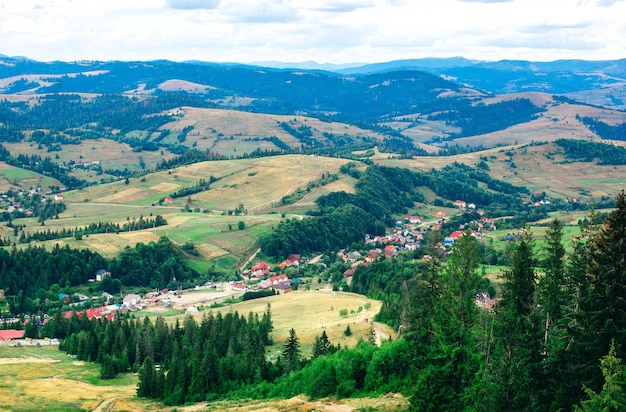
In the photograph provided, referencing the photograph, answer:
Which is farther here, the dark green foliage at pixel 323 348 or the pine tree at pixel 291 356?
the dark green foliage at pixel 323 348


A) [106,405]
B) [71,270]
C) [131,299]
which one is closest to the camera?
[106,405]

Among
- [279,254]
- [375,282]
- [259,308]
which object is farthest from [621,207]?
[279,254]

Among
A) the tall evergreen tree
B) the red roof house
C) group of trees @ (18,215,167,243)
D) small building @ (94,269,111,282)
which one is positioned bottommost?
the red roof house

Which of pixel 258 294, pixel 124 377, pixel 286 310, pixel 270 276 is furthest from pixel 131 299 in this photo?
pixel 124 377

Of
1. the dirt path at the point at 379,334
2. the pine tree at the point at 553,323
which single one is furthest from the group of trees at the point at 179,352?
the pine tree at the point at 553,323

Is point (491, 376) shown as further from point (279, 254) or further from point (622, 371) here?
point (279, 254)

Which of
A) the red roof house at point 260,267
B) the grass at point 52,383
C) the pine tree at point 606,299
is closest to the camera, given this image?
the pine tree at point 606,299

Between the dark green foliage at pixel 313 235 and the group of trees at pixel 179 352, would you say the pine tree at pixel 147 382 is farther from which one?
the dark green foliage at pixel 313 235

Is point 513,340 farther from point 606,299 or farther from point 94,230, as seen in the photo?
point 94,230

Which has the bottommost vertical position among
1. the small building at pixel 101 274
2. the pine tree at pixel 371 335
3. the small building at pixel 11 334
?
the small building at pixel 101 274

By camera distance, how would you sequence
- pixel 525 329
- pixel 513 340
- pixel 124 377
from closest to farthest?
pixel 513 340 → pixel 525 329 → pixel 124 377

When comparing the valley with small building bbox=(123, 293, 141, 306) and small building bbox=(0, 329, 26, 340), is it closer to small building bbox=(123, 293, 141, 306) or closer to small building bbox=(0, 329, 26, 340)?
small building bbox=(0, 329, 26, 340)

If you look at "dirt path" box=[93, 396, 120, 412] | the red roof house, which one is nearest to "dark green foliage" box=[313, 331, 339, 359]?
"dirt path" box=[93, 396, 120, 412]
